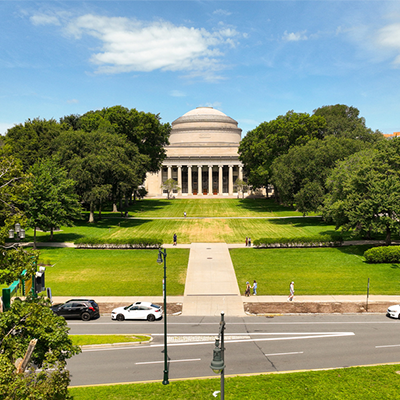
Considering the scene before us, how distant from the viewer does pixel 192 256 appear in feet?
145

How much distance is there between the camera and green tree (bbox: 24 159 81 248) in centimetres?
4472

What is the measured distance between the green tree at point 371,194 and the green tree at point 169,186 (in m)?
59.4

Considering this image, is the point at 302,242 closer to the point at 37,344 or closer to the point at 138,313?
the point at 138,313

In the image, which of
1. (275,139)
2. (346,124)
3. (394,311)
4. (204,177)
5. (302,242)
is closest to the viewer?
(394,311)

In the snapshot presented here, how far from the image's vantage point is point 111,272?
126ft

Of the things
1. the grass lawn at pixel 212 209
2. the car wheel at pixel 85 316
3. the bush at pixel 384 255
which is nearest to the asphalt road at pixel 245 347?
the car wheel at pixel 85 316

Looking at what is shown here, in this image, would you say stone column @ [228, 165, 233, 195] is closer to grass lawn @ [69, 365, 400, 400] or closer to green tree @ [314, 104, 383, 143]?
green tree @ [314, 104, 383, 143]

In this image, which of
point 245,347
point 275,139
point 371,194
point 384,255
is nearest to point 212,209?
point 275,139

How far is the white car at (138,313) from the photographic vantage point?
89.1ft

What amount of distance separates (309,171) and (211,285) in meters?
31.3

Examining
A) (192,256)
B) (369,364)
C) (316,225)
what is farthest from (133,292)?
(316,225)

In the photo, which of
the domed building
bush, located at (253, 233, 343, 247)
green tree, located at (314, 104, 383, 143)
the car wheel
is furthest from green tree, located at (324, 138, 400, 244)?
the domed building

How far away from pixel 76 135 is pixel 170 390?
53229mm

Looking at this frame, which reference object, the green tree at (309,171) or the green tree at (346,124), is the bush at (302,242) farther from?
the green tree at (346,124)
